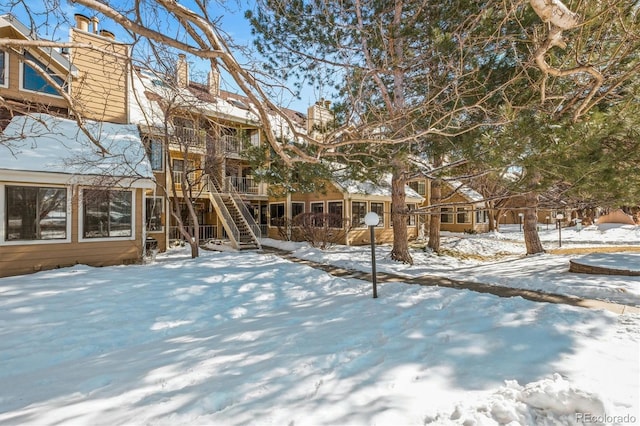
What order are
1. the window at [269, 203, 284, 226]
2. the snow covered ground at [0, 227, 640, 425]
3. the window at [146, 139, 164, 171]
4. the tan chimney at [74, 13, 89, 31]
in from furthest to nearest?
1. the window at [269, 203, 284, 226]
2. the window at [146, 139, 164, 171]
3. the tan chimney at [74, 13, 89, 31]
4. the snow covered ground at [0, 227, 640, 425]

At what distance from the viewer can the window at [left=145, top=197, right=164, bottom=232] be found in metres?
14.0

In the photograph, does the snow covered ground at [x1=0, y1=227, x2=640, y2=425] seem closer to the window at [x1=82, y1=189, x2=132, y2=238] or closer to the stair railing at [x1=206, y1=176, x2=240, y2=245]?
the window at [x1=82, y1=189, x2=132, y2=238]

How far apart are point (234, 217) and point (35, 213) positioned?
8.13m

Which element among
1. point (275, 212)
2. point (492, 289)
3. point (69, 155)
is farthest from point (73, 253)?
point (275, 212)

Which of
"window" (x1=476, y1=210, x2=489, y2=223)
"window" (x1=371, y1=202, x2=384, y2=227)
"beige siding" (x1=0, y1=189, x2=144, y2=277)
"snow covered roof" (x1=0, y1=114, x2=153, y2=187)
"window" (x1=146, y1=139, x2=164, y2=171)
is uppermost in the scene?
"window" (x1=146, y1=139, x2=164, y2=171)

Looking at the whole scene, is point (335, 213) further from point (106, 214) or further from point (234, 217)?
point (106, 214)

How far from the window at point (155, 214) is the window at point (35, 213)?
188 inches

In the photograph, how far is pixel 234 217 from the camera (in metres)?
15.8

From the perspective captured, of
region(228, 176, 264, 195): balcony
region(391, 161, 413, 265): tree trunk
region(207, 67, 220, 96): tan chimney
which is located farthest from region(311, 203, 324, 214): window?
region(207, 67, 220, 96): tan chimney

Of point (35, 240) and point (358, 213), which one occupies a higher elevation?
point (358, 213)

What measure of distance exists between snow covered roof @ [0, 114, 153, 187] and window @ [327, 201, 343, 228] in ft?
26.7

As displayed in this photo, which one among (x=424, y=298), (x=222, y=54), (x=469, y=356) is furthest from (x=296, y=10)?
(x=469, y=356)

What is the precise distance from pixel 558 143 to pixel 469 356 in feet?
14.6

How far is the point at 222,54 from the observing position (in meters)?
3.40
